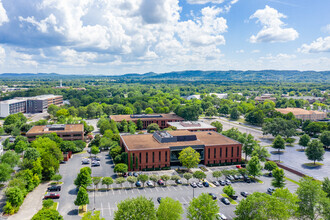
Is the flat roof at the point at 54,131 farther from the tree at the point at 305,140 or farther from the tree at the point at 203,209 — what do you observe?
the tree at the point at 305,140

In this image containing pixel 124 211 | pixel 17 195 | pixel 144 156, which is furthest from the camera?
pixel 144 156

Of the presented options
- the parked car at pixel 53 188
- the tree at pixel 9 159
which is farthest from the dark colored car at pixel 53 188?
the tree at pixel 9 159

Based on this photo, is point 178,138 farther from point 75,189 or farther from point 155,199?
point 75,189

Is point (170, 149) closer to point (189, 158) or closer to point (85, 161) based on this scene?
point (189, 158)

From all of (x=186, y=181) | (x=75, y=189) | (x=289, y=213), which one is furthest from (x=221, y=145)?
(x=75, y=189)

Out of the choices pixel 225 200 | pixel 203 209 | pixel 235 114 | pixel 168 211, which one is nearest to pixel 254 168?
pixel 225 200

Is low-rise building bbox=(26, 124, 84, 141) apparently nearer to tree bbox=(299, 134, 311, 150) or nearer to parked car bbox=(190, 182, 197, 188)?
parked car bbox=(190, 182, 197, 188)

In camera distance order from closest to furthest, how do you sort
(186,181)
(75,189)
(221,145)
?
(75,189), (186,181), (221,145)
